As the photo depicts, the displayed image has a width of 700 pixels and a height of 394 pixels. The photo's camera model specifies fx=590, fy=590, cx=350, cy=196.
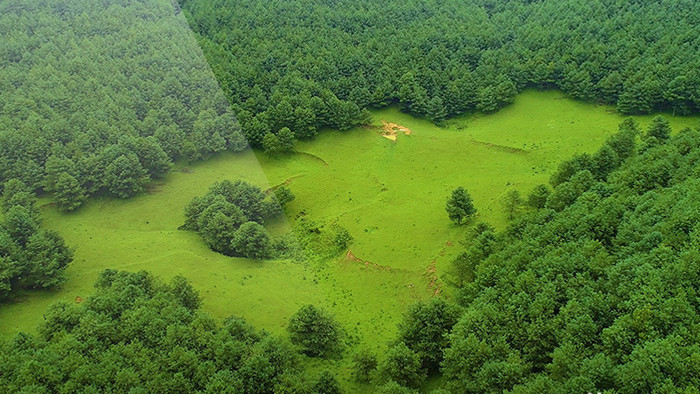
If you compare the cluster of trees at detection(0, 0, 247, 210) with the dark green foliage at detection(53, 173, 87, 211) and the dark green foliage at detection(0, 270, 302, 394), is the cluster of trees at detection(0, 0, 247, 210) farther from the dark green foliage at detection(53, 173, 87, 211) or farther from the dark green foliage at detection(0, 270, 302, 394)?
the dark green foliage at detection(0, 270, 302, 394)

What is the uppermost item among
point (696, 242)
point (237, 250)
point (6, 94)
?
point (6, 94)

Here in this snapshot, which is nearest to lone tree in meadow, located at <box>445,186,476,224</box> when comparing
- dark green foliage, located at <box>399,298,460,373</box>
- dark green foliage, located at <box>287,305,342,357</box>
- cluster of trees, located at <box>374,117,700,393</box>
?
cluster of trees, located at <box>374,117,700,393</box>

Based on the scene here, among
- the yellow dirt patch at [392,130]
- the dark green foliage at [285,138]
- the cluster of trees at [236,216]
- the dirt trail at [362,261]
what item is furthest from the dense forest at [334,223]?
the yellow dirt patch at [392,130]

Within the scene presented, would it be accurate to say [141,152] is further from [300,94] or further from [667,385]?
[667,385]

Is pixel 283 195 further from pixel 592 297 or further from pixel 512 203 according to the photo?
pixel 592 297

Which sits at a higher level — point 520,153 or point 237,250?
point 237,250

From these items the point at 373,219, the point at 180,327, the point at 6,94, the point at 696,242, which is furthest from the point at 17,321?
the point at 696,242

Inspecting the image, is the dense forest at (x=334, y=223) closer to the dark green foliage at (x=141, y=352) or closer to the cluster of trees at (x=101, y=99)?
the dark green foliage at (x=141, y=352)
